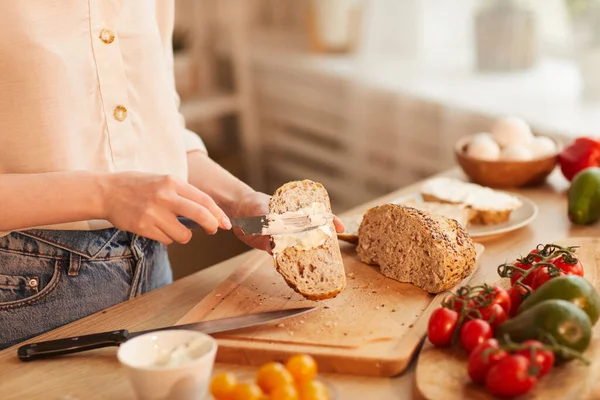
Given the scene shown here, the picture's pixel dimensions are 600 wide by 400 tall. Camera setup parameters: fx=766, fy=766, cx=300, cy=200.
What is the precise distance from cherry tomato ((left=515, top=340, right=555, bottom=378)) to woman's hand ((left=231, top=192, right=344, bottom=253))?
1.66ft

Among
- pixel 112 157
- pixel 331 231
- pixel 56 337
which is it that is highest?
pixel 112 157

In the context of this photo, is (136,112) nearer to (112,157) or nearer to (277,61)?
(112,157)

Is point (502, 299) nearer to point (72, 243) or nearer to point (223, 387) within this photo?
point (223, 387)

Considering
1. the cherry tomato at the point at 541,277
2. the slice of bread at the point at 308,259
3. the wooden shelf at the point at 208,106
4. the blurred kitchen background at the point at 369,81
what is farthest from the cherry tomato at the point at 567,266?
the wooden shelf at the point at 208,106

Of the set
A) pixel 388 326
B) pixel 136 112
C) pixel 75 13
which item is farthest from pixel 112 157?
pixel 388 326

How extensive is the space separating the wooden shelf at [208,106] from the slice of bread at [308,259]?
6.86 feet

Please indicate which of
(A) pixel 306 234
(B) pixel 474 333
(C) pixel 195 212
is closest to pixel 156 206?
(C) pixel 195 212

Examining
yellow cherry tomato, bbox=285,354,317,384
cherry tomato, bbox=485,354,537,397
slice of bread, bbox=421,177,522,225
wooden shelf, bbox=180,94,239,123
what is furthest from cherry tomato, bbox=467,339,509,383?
wooden shelf, bbox=180,94,239,123

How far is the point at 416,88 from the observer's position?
288cm

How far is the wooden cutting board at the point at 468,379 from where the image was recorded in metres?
1.03

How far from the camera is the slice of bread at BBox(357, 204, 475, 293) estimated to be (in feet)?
4.46

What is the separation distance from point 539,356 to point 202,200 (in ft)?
1.85

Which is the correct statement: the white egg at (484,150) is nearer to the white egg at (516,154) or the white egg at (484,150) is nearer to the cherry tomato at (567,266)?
the white egg at (516,154)

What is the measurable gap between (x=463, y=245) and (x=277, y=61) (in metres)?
2.22
